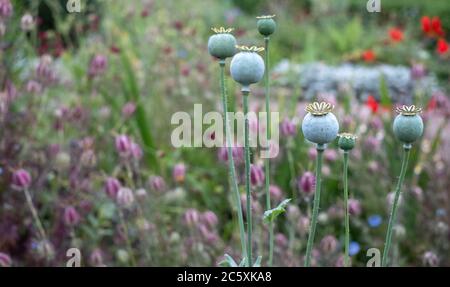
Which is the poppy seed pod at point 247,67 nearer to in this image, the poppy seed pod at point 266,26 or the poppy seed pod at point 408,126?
the poppy seed pod at point 266,26

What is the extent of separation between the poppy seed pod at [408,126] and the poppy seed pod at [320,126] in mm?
92

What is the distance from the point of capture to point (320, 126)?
0.85 metres

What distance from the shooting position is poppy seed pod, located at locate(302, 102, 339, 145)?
85 cm

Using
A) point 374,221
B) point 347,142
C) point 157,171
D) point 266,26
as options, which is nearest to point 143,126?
point 157,171

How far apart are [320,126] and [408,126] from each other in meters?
0.13

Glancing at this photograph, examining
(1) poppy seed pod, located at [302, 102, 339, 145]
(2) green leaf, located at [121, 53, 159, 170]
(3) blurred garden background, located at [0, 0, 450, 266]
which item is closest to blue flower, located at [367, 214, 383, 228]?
(3) blurred garden background, located at [0, 0, 450, 266]

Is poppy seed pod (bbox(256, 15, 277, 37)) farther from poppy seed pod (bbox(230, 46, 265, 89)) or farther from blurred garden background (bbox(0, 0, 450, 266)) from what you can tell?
blurred garden background (bbox(0, 0, 450, 266))

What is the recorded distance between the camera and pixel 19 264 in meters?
1.90

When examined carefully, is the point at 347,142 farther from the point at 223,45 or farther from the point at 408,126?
the point at 223,45

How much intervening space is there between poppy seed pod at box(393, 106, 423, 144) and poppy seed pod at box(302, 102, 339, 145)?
3.6 inches

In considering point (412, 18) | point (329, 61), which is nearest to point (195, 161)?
point (329, 61)

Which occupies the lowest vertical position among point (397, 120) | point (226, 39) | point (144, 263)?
point (144, 263)

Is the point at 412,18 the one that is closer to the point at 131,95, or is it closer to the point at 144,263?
the point at 131,95

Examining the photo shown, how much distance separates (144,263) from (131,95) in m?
1.12
